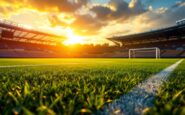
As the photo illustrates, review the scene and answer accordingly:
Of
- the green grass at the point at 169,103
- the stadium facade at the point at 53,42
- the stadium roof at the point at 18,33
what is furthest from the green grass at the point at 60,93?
the stadium roof at the point at 18,33

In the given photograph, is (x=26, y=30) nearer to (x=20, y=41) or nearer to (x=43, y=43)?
(x=20, y=41)

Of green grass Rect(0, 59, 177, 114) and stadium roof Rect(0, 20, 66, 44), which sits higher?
stadium roof Rect(0, 20, 66, 44)

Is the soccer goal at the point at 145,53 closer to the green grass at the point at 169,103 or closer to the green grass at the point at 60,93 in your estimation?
the green grass at the point at 60,93

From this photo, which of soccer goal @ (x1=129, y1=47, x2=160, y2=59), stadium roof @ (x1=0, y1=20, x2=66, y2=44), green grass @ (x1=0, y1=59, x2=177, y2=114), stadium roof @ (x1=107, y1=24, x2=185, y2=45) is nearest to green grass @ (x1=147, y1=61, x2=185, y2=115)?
green grass @ (x1=0, y1=59, x2=177, y2=114)

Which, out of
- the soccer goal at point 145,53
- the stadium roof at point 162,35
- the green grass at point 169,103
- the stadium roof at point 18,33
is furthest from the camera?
the soccer goal at point 145,53

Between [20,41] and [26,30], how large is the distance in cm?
786

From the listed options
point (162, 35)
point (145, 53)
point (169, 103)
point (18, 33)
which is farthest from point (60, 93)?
point (145, 53)

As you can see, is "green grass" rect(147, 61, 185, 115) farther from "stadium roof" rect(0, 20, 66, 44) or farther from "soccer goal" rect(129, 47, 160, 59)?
→ "soccer goal" rect(129, 47, 160, 59)

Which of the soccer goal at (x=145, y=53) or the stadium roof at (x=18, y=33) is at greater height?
the stadium roof at (x=18, y=33)

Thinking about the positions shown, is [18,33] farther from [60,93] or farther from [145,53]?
[60,93]

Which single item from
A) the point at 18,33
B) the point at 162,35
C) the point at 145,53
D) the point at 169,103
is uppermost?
the point at 18,33

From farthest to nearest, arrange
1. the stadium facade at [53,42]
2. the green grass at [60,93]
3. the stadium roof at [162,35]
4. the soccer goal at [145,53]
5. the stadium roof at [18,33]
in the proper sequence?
the soccer goal at [145,53], the stadium facade at [53,42], the stadium roof at [18,33], the stadium roof at [162,35], the green grass at [60,93]

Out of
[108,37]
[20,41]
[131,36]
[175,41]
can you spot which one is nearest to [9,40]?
[20,41]

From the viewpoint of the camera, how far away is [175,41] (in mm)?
37719
